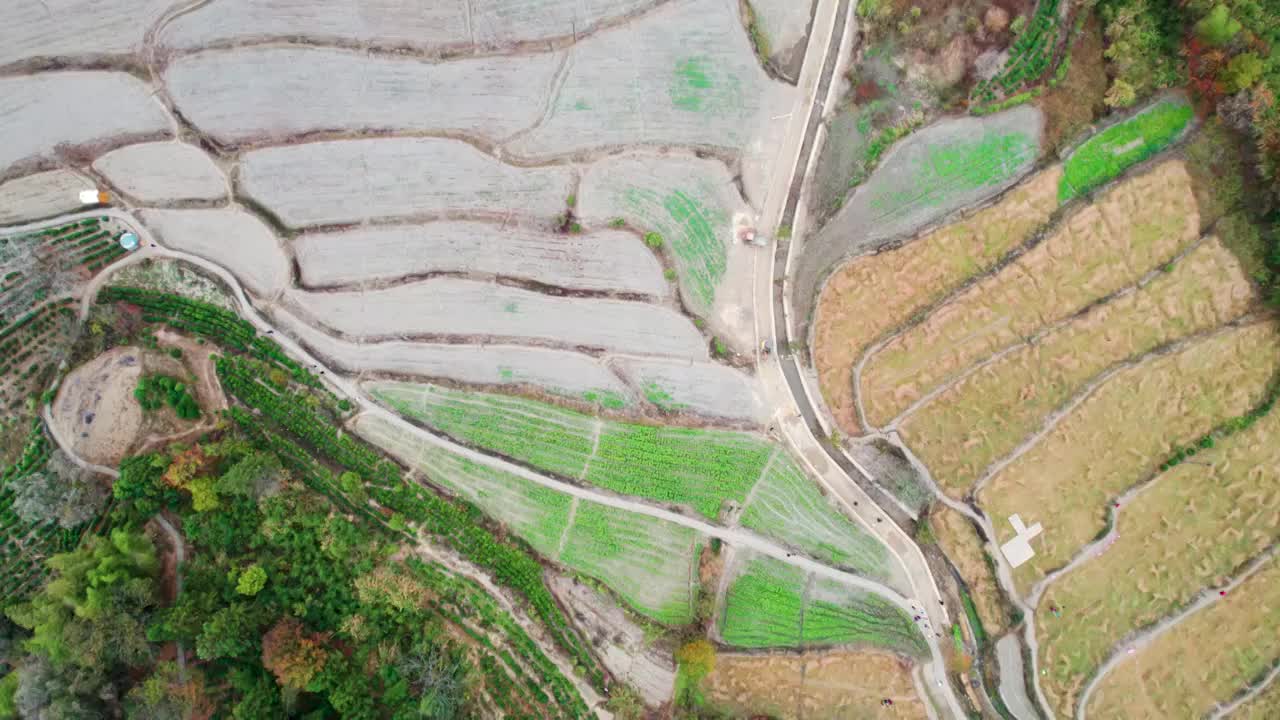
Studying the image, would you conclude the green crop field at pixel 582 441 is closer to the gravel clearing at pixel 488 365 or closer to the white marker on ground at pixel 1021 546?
the gravel clearing at pixel 488 365

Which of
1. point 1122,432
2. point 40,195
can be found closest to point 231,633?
point 40,195

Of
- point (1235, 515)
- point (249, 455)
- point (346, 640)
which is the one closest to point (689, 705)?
point (346, 640)

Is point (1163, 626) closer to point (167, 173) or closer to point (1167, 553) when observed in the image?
point (1167, 553)

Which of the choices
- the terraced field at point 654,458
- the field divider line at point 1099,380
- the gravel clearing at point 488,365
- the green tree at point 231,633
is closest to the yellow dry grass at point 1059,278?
the field divider line at point 1099,380

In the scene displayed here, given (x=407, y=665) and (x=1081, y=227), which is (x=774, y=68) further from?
(x=407, y=665)

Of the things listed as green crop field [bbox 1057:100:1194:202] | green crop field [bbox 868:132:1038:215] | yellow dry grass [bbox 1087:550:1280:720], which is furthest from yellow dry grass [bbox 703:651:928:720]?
green crop field [bbox 1057:100:1194:202]
